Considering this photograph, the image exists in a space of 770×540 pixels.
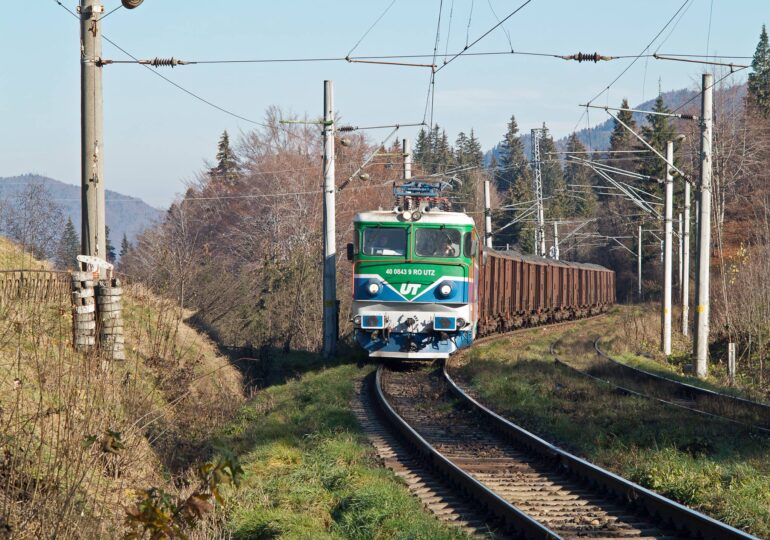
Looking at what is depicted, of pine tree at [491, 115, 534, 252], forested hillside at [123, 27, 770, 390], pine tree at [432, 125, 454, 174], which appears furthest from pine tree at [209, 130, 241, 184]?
pine tree at [432, 125, 454, 174]

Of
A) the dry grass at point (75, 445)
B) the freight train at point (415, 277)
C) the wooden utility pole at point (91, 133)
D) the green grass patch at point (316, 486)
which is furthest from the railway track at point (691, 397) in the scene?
the wooden utility pole at point (91, 133)

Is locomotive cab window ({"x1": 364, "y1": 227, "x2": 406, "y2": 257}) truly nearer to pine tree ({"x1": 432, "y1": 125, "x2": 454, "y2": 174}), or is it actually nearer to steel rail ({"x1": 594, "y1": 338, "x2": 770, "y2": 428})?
steel rail ({"x1": 594, "y1": 338, "x2": 770, "y2": 428})

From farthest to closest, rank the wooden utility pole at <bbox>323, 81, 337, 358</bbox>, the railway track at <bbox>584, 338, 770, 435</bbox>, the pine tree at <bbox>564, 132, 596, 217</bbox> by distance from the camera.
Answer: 1. the pine tree at <bbox>564, 132, 596, 217</bbox>
2. the wooden utility pole at <bbox>323, 81, 337, 358</bbox>
3. the railway track at <bbox>584, 338, 770, 435</bbox>

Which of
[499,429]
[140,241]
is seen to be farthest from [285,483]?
[140,241]

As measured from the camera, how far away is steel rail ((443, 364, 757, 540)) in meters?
6.73

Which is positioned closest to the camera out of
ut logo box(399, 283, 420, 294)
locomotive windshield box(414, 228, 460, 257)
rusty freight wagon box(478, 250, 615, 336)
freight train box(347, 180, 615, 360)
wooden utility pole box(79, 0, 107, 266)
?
wooden utility pole box(79, 0, 107, 266)

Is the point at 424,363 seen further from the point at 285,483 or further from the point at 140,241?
the point at 140,241

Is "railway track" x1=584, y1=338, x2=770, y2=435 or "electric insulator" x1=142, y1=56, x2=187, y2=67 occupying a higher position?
"electric insulator" x1=142, y1=56, x2=187, y2=67

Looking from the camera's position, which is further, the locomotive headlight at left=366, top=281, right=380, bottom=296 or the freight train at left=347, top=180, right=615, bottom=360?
the locomotive headlight at left=366, top=281, right=380, bottom=296

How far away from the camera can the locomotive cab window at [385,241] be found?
19.3m

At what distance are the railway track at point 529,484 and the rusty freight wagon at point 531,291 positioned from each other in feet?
34.3

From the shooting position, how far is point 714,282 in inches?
1264

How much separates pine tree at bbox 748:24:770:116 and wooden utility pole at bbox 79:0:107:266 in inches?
2817

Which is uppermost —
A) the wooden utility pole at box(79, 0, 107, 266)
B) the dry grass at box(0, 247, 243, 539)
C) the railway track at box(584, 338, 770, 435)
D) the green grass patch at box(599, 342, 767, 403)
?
the wooden utility pole at box(79, 0, 107, 266)
